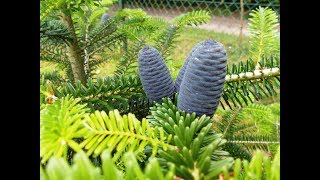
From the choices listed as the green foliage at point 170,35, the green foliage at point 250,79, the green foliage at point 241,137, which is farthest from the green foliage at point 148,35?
the green foliage at point 250,79

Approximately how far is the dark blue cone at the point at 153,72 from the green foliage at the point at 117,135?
0.44ft

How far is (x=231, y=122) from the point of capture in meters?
0.85

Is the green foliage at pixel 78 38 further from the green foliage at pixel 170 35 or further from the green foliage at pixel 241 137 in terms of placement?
the green foliage at pixel 241 137

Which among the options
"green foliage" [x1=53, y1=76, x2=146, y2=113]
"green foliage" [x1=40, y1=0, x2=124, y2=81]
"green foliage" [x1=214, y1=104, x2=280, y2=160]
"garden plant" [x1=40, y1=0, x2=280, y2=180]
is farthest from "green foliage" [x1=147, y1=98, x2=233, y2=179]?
"green foliage" [x1=40, y1=0, x2=124, y2=81]

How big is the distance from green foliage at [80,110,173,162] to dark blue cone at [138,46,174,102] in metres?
0.13

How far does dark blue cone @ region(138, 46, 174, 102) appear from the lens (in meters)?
0.53

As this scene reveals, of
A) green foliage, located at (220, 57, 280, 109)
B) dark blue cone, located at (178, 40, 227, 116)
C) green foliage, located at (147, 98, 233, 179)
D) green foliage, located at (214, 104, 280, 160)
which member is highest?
dark blue cone, located at (178, 40, 227, 116)

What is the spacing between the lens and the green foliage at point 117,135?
358 mm

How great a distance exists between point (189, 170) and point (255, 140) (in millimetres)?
556

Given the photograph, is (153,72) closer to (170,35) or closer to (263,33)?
(263,33)

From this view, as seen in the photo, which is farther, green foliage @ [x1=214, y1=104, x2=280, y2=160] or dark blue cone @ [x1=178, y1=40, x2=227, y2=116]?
green foliage @ [x1=214, y1=104, x2=280, y2=160]

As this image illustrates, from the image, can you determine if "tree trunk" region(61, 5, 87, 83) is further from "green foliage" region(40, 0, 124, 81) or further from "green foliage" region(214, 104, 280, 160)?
"green foliage" region(214, 104, 280, 160)
